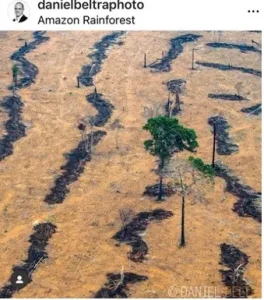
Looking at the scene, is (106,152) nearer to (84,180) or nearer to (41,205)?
(84,180)

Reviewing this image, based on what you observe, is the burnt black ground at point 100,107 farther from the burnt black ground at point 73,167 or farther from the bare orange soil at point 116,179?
the burnt black ground at point 73,167

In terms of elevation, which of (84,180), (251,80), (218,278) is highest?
(251,80)

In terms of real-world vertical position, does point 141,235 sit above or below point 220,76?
below
